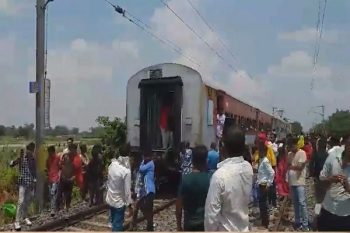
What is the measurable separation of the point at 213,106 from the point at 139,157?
5.06 meters

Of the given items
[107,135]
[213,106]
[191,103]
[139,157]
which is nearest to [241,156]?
[139,157]

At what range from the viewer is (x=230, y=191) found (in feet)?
14.8

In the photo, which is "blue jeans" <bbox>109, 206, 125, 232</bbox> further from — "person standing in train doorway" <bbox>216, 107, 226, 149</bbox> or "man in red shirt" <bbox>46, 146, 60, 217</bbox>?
"person standing in train doorway" <bbox>216, 107, 226, 149</bbox>

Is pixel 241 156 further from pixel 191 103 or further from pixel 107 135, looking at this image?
pixel 107 135

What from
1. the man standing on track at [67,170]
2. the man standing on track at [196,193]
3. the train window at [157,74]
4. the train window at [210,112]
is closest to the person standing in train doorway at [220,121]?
the train window at [210,112]

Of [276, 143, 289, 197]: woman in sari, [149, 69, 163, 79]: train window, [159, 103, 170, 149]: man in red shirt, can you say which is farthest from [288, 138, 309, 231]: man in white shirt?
[159, 103, 170, 149]: man in red shirt

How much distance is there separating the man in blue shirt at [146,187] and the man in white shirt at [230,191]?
5.15 meters

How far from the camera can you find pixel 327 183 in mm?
6410

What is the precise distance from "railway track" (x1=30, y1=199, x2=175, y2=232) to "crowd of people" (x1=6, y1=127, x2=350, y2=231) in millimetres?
547

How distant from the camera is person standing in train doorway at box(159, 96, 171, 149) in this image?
53.8 feet

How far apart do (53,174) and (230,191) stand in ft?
30.5

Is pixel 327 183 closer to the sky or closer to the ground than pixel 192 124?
closer to the ground

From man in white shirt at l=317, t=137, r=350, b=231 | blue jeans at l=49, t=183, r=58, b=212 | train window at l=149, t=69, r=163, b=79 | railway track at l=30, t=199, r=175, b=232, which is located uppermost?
train window at l=149, t=69, r=163, b=79

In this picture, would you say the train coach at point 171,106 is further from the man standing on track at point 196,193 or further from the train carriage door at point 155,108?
the man standing on track at point 196,193
